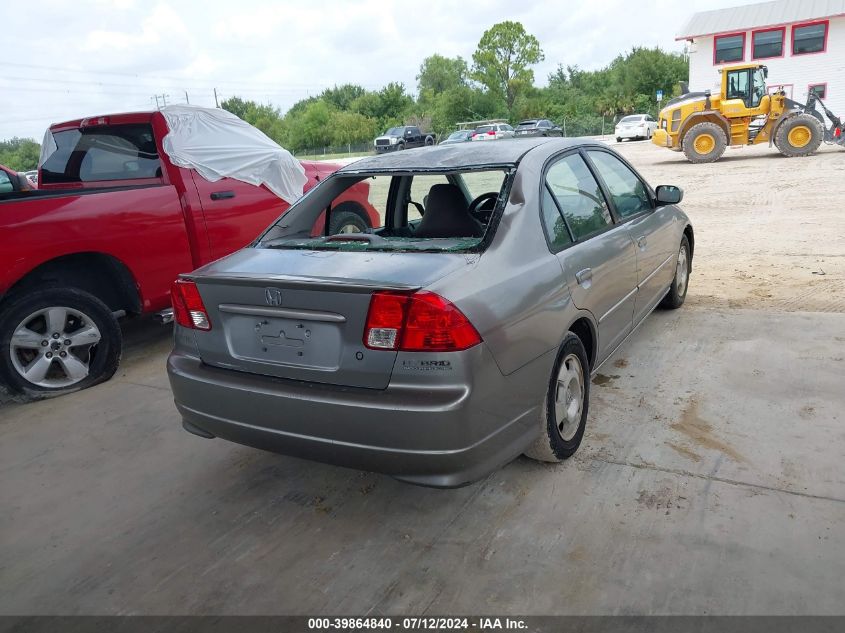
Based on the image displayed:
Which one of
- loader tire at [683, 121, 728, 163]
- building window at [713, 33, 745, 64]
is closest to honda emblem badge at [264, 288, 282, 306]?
loader tire at [683, 121, 728, 163]

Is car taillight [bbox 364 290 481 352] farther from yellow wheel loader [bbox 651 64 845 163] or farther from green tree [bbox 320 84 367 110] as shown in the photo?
green tree [bbox 320 84 367 110]

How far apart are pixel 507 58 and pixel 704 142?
63961 mm

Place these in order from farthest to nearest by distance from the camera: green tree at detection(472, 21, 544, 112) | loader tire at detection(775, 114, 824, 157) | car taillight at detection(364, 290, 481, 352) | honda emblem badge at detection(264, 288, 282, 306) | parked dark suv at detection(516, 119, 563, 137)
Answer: green tree at detection(472, 21, 544, 112) < parked dark suv at detection(516, 119, 563, 137) < loader tire at detection(775, 114, 824, 157) < honda emblem badge at detection(264, 288, 282, 306) < car taillight at detection(364, 290, 481, 352)

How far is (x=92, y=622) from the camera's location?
2.42 m

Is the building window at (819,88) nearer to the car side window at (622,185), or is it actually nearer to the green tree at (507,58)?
the car side window at (622,185)

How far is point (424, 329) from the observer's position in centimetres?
245

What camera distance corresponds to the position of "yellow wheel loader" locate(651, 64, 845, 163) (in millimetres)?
18750

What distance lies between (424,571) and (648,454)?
1.38 m

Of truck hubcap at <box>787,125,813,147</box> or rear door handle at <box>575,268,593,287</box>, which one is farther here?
truck hubcap at <box>787,125,813,147</box>

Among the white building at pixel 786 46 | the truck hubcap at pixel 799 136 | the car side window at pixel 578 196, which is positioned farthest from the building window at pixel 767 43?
the car side window at pixel 578 196

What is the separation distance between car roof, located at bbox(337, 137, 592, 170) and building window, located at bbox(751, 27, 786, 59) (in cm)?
3466

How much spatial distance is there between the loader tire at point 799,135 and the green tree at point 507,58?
61386 mm

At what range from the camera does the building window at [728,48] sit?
3269 cm

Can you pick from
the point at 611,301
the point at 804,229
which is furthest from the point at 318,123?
the point at 611,301
